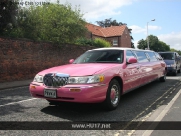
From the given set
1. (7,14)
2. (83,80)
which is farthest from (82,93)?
(7,14)

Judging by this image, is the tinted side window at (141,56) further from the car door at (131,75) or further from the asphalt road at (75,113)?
the asphalt road at (75,113)

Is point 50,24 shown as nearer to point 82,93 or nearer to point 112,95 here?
point 112,95

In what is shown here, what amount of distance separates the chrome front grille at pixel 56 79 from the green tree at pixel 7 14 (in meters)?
8.80

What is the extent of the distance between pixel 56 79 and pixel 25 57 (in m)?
8.55

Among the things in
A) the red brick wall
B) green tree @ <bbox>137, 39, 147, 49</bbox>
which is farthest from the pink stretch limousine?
green tree @ <bbox>137, 39, 147, 49</bbox>

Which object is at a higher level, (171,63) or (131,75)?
(171,63)

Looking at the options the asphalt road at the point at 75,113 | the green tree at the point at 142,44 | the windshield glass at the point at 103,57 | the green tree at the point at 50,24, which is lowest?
the asphalt road at the point at 75,113

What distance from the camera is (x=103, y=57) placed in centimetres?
596

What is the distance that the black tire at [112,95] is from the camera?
479 centimetres

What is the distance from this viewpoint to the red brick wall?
36.4ft

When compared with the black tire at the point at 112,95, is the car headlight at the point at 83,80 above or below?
above

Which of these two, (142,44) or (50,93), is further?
(142,44)

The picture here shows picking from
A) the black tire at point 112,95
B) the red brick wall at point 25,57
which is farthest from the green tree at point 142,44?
the black tire at point 112,95

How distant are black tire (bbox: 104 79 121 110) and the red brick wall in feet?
25.8
